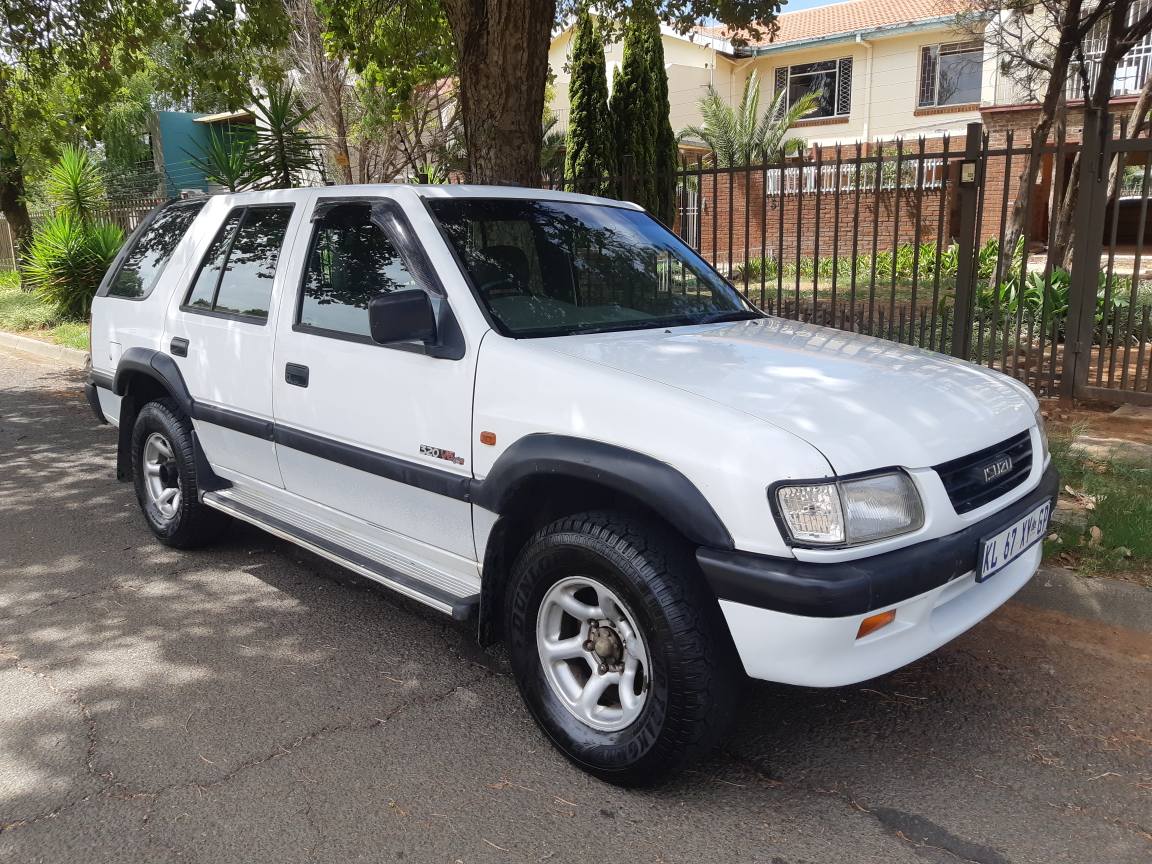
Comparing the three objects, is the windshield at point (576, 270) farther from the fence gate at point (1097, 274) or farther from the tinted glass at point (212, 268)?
the fence gate at point (1097, 274)

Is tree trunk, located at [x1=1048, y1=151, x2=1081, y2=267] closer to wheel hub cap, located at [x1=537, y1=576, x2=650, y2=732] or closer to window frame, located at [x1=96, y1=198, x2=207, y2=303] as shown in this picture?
window frame, located at [x1=96, y1=198, x2=207, y2=303]

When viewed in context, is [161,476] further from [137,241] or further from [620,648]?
[620,648]

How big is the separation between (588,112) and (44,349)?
9.15 metres

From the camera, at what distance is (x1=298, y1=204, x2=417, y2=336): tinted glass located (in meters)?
3.66

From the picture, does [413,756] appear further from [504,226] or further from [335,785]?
[504,226]

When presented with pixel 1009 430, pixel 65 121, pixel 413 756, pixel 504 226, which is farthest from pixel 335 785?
pixel 65 121

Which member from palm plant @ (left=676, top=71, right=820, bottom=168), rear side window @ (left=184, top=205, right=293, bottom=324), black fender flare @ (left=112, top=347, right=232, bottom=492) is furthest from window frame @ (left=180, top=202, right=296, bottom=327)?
palm plant @ (left=676, top=71, right=820, bottom=168)

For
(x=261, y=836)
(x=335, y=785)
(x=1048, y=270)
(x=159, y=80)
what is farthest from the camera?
(x=159, y=80)

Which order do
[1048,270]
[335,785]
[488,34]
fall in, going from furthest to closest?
[1048,270], [488,34], [335,785]

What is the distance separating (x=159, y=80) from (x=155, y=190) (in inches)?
688

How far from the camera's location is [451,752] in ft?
10.2

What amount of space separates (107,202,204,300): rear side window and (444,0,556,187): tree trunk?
245 cm

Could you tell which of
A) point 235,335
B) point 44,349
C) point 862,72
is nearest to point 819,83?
point 862,72

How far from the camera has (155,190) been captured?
27.0 m
